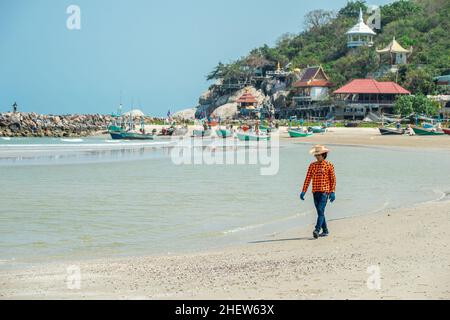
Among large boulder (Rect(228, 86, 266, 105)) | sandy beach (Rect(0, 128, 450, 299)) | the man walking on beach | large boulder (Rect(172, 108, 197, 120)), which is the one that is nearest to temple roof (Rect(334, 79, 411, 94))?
large boulder (Rect(228, 86, 266, 105))

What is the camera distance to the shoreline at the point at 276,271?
8023 millimetres

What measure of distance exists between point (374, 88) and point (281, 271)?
7560cm

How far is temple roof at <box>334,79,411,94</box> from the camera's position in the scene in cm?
8175

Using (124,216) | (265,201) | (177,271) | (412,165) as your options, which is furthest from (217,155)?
(177,271)

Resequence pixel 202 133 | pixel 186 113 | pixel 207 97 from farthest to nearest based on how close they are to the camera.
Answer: pixel 186 113
pixel 207 97
pixel 202 133

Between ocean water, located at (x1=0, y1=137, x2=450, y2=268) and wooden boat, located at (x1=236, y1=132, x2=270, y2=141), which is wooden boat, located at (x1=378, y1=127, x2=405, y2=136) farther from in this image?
ocean water, located at (x1=0, y1=137, x2=450, y2=268)

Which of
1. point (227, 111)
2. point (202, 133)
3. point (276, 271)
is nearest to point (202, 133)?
point (202, 133)

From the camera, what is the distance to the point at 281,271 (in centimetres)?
925

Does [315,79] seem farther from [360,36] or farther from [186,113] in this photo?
[186,113]

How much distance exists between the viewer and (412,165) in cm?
3281

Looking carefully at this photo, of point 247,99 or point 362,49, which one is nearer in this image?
point 362,49

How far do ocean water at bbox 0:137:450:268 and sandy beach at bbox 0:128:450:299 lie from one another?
1.21 m

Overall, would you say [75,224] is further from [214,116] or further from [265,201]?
[214,116]
